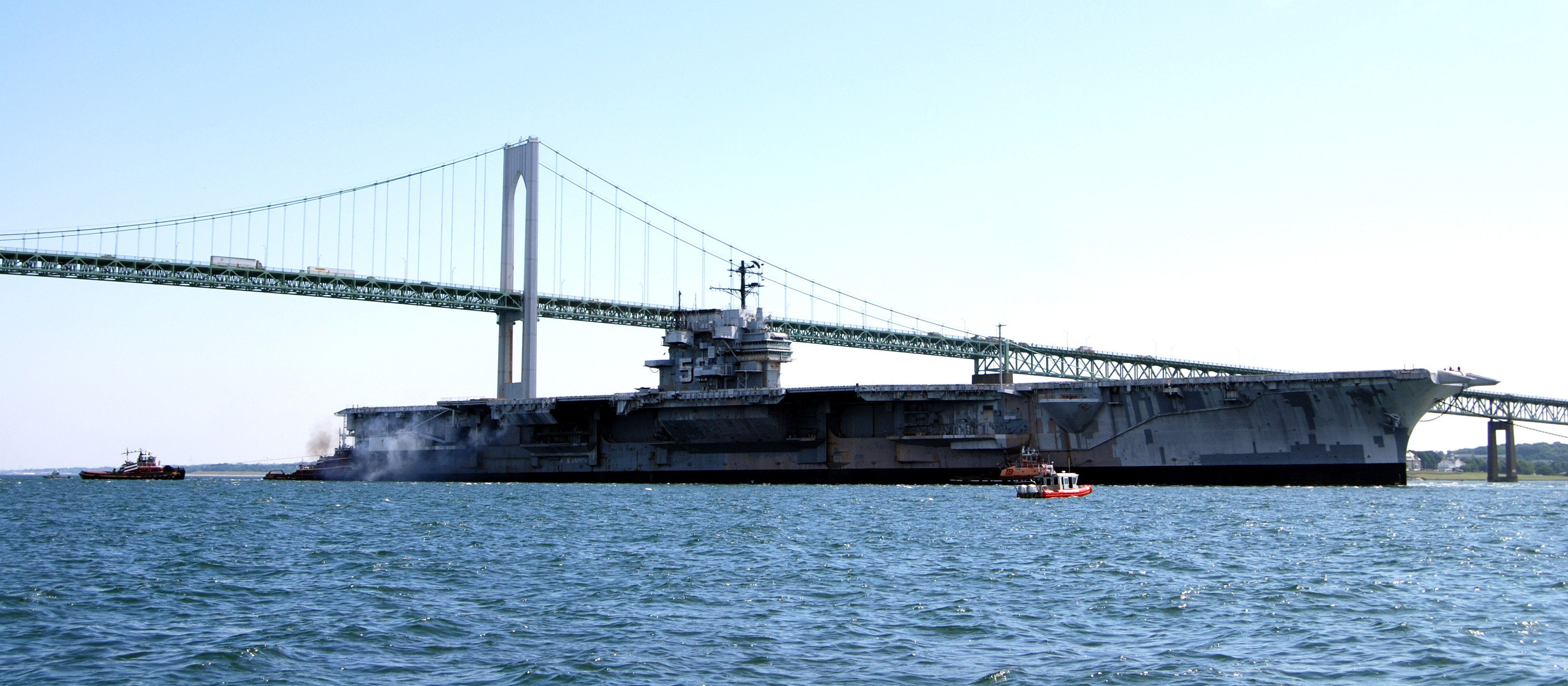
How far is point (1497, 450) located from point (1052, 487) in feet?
216

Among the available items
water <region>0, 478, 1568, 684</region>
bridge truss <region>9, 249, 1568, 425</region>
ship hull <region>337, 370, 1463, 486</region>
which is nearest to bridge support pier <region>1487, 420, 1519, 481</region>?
bridge truss <region>9, 249, 1568, 425</region>

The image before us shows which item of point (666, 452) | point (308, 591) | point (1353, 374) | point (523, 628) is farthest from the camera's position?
point (666, 452)

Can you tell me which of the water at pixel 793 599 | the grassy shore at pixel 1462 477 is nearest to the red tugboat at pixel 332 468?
the water at pixel 793 599

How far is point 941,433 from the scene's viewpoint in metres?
42.2

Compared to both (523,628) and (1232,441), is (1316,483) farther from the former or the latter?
(523,628)

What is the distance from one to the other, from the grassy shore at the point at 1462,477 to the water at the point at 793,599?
76808 mm

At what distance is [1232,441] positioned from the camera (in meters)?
38.9

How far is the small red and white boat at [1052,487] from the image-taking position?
34.7 metres

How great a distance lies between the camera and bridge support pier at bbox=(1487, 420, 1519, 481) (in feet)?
277

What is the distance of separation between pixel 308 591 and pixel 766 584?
224 inches

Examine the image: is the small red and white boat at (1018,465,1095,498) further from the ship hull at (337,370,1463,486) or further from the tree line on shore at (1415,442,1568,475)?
the tree line on shore at (1415,442,1568,475)

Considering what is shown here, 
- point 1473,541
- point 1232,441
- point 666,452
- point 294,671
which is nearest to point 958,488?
point 1232,441

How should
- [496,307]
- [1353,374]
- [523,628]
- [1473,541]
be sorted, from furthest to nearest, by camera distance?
[496,307] < [1353,374] < [1473,541] < [523,628]

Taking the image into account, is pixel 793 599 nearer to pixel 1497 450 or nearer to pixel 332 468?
pixel 332 468
